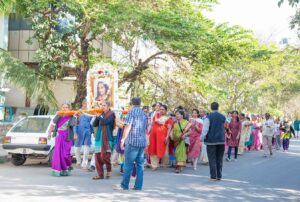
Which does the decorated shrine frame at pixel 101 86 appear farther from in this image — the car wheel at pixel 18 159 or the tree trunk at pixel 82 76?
the tree trunk at pixel 82 76

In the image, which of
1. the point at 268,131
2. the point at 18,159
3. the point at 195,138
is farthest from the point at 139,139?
the point at 268,131

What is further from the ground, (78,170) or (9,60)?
(9,60)

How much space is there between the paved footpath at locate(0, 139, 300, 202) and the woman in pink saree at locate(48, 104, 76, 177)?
274mm

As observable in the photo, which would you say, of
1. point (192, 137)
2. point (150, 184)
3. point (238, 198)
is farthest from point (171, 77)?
point (238, 198)

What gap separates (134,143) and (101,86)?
15.2 ft

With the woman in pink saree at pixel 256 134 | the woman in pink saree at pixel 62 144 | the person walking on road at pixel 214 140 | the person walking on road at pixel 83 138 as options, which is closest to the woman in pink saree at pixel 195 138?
the person walking on road at pixel 214 140

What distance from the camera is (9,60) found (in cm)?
1570

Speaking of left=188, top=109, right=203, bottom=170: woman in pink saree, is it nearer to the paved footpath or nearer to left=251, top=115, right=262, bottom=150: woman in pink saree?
the paved footpath

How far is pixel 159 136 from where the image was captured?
13711mm

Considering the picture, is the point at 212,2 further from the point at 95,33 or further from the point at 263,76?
the point at 263,76

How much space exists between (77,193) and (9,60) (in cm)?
808

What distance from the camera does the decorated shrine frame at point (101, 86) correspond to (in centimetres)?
1330

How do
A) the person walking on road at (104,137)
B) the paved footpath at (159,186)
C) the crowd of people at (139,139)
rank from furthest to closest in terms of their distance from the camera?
the person walking on road at (104,137)
the crowd of people at (139,139)
the paved footpath at (159,186)

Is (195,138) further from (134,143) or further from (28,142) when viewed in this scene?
(134,143)
